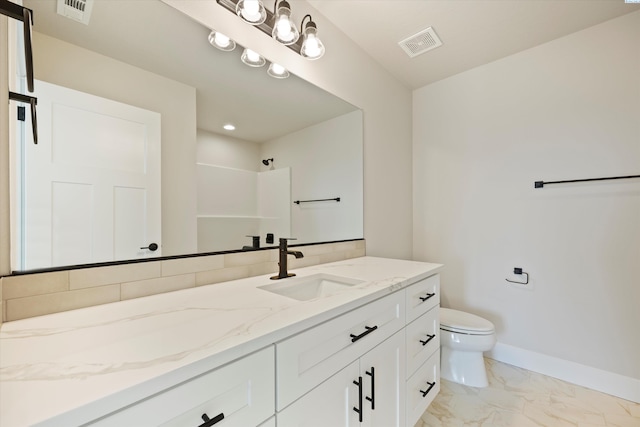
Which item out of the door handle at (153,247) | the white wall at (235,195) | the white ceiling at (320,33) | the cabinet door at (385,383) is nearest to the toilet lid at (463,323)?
the cabinet door at (385,383)

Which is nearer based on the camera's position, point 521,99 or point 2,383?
point 2,383

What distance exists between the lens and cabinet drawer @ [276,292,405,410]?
0.68m

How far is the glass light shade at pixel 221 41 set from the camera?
3.68 ft

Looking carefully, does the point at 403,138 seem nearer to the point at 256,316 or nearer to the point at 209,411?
the point at 256,316

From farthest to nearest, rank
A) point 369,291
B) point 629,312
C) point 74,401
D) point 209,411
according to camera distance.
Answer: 1. point 629,312
2. point 369,291
3. point 209,411
4. point 74,401

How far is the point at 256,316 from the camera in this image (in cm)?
73

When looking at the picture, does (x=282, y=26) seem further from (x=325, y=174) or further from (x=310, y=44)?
(x=325, y=174)

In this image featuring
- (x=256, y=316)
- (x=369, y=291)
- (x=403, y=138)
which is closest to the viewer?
(x=256, y=316)

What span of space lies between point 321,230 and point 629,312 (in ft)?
6.44

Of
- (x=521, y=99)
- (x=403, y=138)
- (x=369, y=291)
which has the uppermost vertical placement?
(x=521, y=99)

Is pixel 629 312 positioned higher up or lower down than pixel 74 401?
lower down

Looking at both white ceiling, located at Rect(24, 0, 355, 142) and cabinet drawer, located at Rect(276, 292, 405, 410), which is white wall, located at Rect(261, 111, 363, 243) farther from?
cabinet drawer, located at Rect(276, 292, 405, 410)

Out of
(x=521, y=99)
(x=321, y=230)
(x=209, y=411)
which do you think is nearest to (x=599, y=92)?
(x=521, y=99)

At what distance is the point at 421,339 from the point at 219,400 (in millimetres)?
1057
